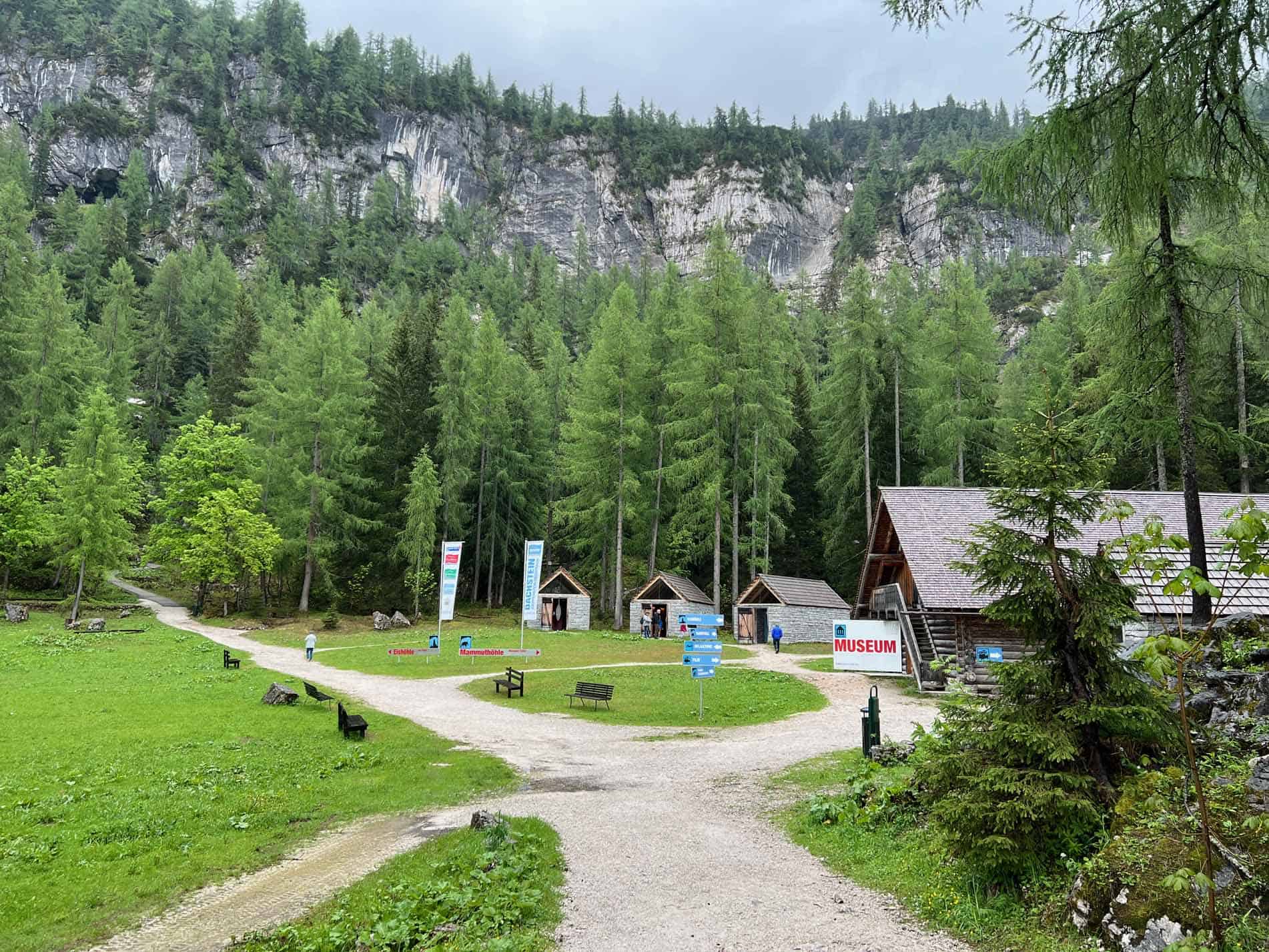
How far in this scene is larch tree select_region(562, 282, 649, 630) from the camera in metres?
38.8

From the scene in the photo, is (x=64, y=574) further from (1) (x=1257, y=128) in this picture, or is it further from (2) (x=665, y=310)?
(1) (x=1257, y=128)

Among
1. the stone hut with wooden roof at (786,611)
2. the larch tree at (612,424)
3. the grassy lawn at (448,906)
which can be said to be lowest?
the grassy lawn at (448,906)

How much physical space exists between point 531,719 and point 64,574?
37425mm

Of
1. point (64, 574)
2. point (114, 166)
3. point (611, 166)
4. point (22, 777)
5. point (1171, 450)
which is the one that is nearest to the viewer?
point (22, 777)

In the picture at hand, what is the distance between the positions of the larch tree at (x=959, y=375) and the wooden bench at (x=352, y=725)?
102 feet

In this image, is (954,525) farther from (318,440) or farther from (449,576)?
(318,440)

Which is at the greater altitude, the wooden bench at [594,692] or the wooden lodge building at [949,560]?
the wooden lodge building at [949,560]

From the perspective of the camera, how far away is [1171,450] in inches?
1449

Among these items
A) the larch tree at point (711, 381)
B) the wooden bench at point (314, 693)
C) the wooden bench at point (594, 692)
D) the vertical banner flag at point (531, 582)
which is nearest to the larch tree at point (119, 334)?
the vertical banner flag at point (531, 582)

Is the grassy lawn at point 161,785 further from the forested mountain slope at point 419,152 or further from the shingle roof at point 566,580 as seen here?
the forested mountain slope at point 419,152

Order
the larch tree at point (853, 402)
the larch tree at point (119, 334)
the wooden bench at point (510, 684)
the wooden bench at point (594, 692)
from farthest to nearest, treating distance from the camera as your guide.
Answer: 1. the larch tree at point (119, 334)
2. the larch tree at point (853, 402)
3. the wooden bench at point (510, 684)
4. the wooden bench at point (594, 692)

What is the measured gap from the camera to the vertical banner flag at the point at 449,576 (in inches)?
1133

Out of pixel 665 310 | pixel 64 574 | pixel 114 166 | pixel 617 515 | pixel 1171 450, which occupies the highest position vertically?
pixel 114 166

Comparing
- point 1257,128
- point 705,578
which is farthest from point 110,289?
point 1257,128
